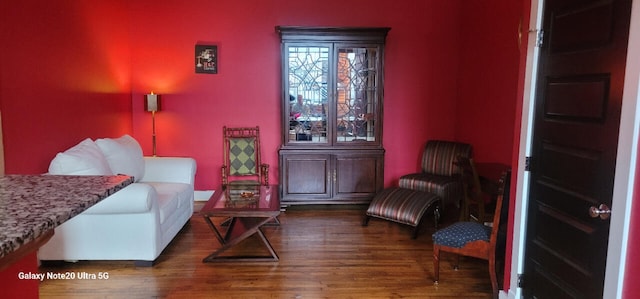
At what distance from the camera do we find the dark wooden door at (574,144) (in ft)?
6.28

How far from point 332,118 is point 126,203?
2418mm

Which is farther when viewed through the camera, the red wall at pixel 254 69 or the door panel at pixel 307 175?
the red wall at pixel 254 69

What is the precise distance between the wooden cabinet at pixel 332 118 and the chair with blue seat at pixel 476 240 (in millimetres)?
1982

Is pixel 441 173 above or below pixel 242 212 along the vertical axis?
above

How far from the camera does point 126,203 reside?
10.7 feet

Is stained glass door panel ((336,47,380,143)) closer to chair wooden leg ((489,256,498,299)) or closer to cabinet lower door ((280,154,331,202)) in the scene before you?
cabinet lower door ((280,154,331,202))

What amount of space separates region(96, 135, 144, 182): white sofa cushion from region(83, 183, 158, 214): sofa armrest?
0.60 meters

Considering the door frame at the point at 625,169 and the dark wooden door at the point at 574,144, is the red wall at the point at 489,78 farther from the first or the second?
the door frame at the point at 625,169

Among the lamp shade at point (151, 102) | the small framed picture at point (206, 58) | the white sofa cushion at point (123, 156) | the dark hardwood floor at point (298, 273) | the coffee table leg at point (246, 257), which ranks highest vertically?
the small framed picture at point (206, 58)

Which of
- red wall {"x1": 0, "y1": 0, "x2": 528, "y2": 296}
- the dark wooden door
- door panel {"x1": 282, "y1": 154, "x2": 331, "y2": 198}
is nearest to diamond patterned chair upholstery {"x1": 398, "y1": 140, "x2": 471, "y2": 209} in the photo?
red wall {"x1": 0, "y1": 0, "x2": 528, "y2": 296}

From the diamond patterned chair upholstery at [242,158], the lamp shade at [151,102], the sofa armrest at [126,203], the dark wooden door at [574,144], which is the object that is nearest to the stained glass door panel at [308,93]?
Result: the diamond patterned chair upholstery at [242,158]

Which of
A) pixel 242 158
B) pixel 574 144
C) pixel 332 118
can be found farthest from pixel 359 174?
pixel 574 144

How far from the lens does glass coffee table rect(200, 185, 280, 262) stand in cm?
342

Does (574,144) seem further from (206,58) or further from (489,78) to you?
(206,58)
